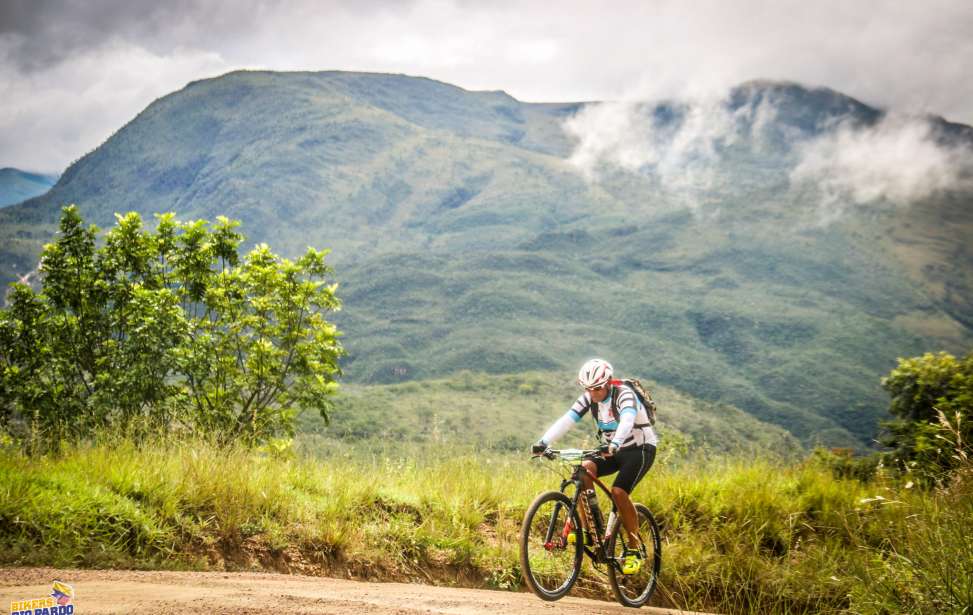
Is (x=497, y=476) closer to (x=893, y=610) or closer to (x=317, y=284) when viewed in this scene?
(x=893, y=610)

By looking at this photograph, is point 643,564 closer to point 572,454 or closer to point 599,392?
point 572,454

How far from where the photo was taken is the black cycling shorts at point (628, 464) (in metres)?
7.72

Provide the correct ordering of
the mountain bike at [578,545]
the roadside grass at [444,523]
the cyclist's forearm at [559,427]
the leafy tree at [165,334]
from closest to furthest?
the roadside grass at [444,523], the mountain bike at [578,545], the cyclist's forearm at [559,427], the leafy tree at [165,334]

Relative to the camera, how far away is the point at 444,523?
910 centimetres

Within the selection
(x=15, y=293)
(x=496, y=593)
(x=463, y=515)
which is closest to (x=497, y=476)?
(x=463, y=515)

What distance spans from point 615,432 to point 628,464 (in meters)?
0.52

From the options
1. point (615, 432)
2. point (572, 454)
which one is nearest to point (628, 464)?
point (615, 432)

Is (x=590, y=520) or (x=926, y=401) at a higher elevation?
(x=926, y=401)

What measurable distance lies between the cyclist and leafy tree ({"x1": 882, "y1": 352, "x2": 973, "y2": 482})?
6013 millimetres

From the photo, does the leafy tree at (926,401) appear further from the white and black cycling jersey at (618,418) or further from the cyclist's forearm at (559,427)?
the cyclist's forearm at (559,427)

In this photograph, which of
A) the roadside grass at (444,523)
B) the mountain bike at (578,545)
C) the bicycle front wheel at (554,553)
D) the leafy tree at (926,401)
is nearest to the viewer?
the roadside grass at (444,523)

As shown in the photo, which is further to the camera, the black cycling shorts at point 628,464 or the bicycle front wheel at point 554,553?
the black cycling shorts at point 628,464

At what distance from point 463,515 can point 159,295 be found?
9.25 metres

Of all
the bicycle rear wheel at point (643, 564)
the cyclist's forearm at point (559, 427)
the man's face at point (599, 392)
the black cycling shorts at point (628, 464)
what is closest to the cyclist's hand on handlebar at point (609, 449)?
the black cycling shorts at point (628, 464)
